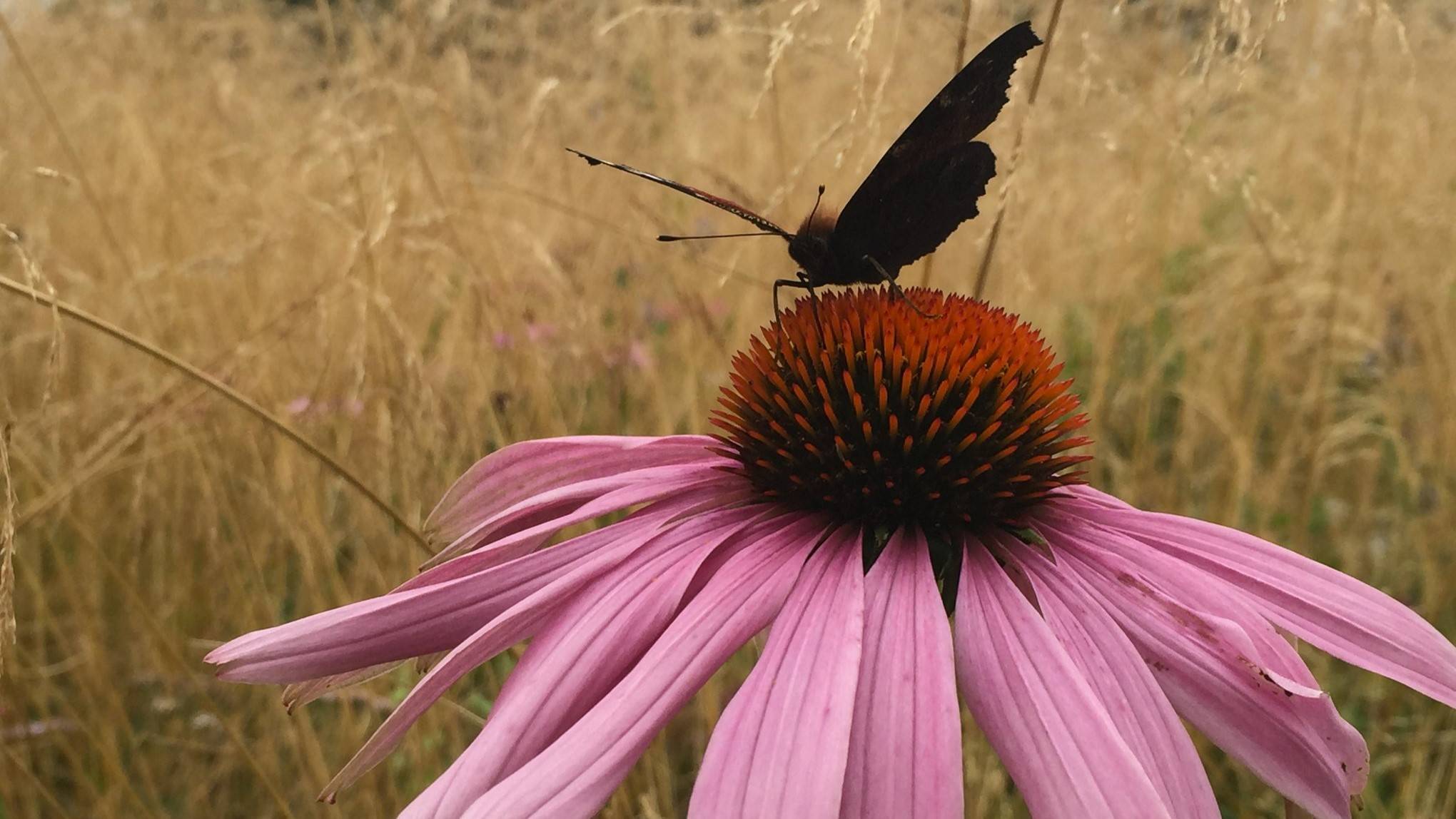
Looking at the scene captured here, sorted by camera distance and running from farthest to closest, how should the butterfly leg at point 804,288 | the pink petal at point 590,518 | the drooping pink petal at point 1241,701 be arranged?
1. the butterfly leg at point 804,288
2. the pink petal at point 590,518
3. the drooping pink petal at point 1241,701

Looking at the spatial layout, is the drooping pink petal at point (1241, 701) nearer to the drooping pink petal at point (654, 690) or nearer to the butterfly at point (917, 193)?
the drooping pink petal at point (654, 690)

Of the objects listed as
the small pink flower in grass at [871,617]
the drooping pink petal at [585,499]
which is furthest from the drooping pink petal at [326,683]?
the drooping pink petal at [585,499]

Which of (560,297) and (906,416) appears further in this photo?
(560,297)

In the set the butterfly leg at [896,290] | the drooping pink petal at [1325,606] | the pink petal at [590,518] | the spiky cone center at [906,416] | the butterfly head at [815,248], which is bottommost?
the drooping pink petal at [1325,606]

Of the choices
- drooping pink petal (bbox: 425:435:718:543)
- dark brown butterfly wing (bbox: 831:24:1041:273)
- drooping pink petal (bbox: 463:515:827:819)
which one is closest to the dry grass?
dark brown butterfly wing (bbox: 831:24:1041:273)

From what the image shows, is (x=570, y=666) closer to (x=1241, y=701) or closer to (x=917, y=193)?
(x=1241, y=701)

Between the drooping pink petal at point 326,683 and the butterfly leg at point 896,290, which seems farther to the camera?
the butterfly leg at point 896,290

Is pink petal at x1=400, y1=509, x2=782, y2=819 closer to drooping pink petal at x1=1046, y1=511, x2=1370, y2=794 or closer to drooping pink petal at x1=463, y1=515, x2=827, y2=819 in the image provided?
drooping pink petal at x1=463, y1=515, x2=827, y2=819

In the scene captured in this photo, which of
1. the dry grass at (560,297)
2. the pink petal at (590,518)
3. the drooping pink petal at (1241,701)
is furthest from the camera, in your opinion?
the dry grass at (560,297)

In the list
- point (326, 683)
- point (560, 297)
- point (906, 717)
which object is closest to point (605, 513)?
point (326, 683)
